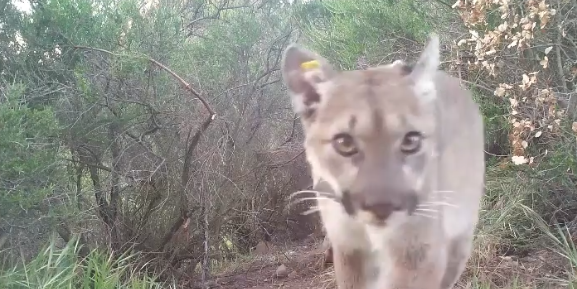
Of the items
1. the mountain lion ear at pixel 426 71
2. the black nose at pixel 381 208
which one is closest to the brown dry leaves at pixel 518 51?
the mountain lion ear at pixel 426 71

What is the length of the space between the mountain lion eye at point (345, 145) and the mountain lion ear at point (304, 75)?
115mm

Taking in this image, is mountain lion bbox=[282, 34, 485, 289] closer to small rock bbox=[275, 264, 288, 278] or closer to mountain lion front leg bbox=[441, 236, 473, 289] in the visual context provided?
mountain lion front leg bbox=[441, 236, 473, 289]

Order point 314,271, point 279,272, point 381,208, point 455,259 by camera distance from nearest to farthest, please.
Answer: point 381,208 → point 455,259 → point 314,271 → point 279,272

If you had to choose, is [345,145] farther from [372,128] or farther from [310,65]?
[310,65]

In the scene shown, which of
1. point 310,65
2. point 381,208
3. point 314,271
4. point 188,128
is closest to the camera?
point 381,208

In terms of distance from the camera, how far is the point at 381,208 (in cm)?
138

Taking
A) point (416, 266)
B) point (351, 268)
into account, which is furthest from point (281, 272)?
point (416, 266)

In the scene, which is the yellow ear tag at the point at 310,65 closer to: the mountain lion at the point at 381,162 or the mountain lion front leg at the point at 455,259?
the mountain lion at the point at 381,162

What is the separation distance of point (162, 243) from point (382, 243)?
151 inches

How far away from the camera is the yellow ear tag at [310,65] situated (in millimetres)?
1474

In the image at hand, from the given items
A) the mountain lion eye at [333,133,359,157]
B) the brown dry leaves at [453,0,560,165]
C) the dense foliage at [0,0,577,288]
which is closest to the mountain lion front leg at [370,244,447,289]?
the mountain lion eye at [333,133,359,157]

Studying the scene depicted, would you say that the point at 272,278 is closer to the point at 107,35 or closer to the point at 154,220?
the point at 154,220

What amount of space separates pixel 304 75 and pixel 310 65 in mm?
34

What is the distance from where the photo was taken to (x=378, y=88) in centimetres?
148
